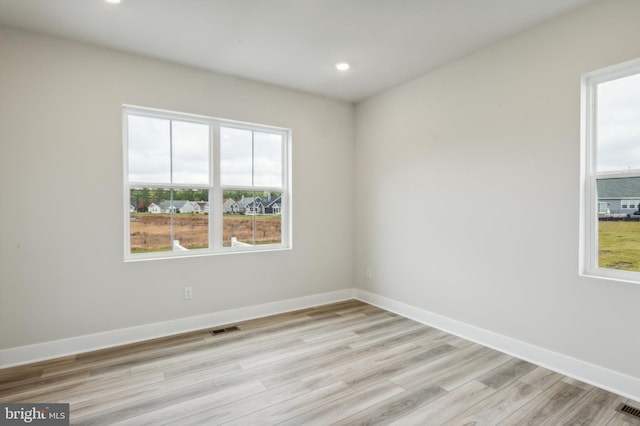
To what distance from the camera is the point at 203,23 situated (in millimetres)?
2684

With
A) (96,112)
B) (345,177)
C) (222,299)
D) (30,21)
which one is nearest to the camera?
(30,21)

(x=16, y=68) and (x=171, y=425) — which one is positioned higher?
(x=16, y=68)

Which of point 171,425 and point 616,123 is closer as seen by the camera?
point 171,425

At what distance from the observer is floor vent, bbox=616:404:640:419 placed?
6.73ft

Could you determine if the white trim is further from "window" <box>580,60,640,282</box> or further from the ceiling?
the ceiling

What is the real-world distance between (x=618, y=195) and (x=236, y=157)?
3558 mm

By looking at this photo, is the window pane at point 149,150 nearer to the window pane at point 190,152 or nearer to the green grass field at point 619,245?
the window pane at point 190,152

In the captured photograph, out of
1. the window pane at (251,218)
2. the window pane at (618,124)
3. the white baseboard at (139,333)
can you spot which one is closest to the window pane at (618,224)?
the window pane at (618,124)

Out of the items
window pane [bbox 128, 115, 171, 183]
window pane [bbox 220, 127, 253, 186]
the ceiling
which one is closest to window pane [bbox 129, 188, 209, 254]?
window pane [bbox 128, 115, 171, 183]

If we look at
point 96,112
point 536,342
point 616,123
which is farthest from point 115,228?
point 616,123

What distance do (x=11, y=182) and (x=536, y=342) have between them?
4.57 metres

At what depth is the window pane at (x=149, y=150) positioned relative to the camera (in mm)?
3305

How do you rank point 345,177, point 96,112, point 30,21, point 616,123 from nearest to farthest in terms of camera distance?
point 616,123 < point 30,21 < point 96,112 < point 345,177

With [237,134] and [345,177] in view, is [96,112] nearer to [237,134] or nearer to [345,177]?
[237,134]
